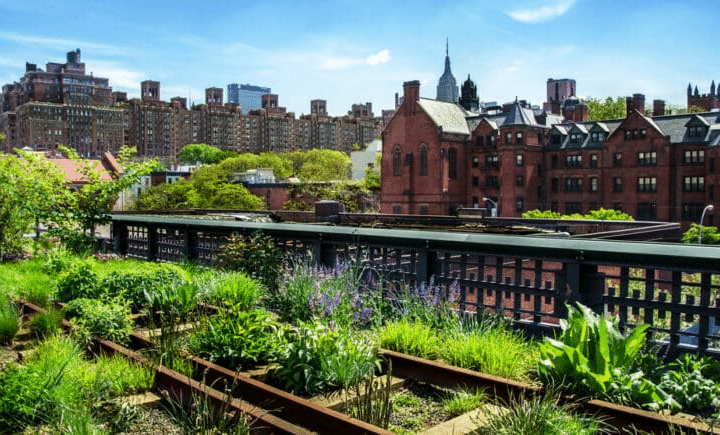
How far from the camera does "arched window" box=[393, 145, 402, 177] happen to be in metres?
77.6

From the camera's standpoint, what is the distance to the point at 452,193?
7556 centimetres

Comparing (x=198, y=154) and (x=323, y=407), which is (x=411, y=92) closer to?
(x=323, y=407)

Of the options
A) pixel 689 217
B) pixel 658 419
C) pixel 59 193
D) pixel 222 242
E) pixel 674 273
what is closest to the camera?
pixel 658 419

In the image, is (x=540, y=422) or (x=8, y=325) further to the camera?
(x=8, y=325)

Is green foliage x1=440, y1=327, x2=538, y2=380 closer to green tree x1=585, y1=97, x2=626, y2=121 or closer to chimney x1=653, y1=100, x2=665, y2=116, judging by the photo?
chimney x1=653, y1=100, x2=665, y2=116

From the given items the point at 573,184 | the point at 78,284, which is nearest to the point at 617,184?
the point at 573,184

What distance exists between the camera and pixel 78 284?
8.80 meters

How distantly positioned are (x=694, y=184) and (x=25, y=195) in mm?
63355

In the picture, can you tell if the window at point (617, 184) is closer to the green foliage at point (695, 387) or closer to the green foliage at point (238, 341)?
the green foliage at point (695, 387)

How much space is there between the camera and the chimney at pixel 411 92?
75.2 m

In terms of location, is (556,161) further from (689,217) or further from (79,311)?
(79,311)

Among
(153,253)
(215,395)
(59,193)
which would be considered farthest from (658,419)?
(59,193)

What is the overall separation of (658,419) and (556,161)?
241ft

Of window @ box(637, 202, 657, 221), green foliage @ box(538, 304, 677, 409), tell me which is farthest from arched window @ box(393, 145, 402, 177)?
green foliage @ box(538, 304, 677, 409)
